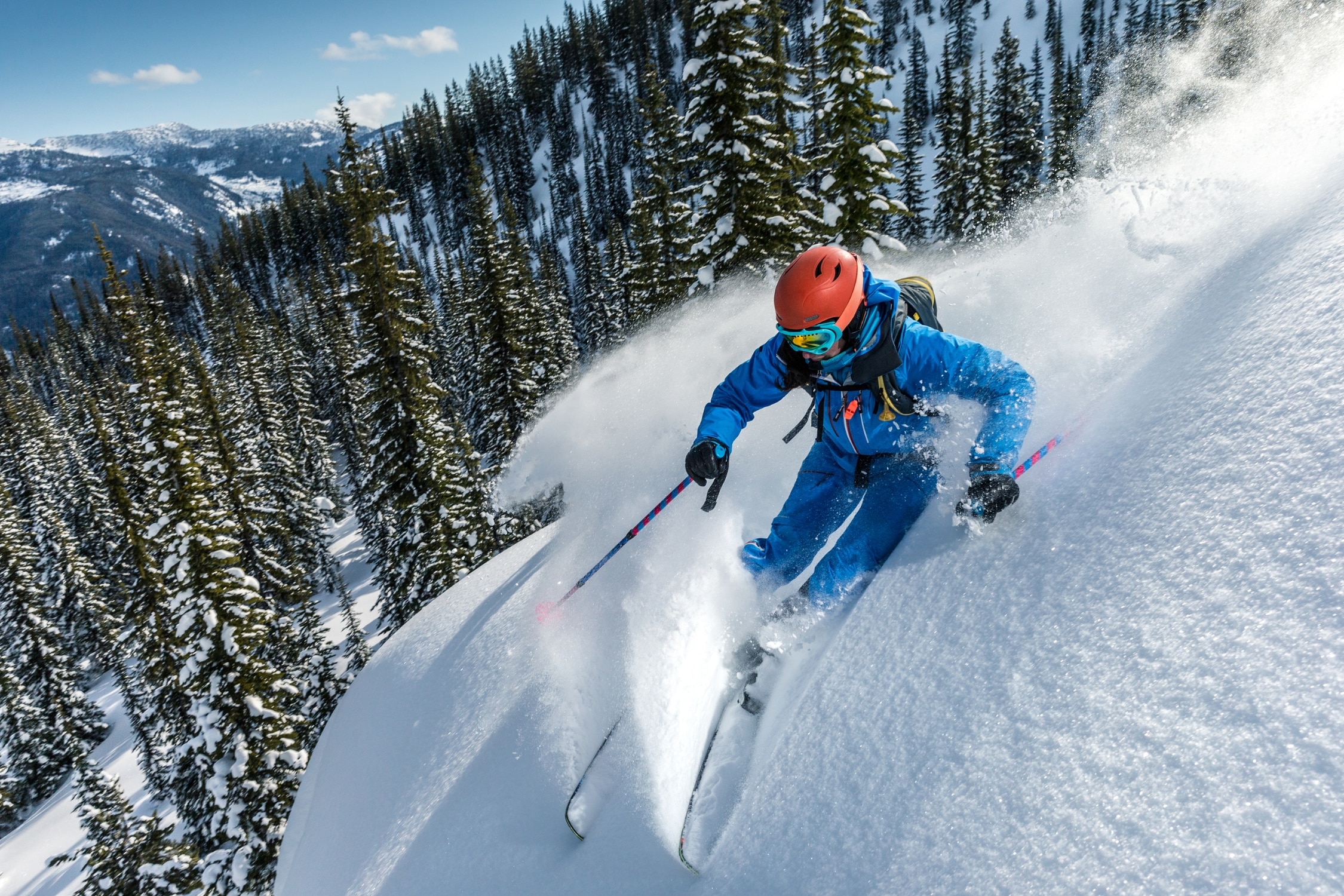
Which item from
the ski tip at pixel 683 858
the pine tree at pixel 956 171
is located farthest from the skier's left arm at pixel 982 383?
the pine tree at pixel 956 171

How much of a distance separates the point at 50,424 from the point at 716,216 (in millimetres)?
85090

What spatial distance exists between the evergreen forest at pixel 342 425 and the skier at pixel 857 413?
237 inches

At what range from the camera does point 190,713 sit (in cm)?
1563

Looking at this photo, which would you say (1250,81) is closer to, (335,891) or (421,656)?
(421,656)

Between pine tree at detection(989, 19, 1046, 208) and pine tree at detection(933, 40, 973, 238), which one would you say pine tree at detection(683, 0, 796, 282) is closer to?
pine tree at detection(933, 40, 973, 238)

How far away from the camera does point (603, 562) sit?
5758mm

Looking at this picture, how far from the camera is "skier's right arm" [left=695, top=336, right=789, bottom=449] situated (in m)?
4.80

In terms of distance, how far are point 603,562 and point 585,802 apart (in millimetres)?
2159

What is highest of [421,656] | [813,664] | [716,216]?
[716,216]

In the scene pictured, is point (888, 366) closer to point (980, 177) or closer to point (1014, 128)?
point (980, 177)

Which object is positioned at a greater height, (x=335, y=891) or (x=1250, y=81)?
(x=1250, y=81)

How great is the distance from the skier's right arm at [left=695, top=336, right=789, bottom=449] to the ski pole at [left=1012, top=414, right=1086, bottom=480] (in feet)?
5.36

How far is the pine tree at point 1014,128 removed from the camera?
50.9 m

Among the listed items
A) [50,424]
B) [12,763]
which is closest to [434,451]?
[12,763]
